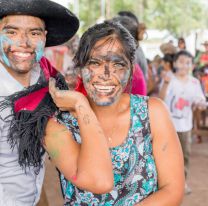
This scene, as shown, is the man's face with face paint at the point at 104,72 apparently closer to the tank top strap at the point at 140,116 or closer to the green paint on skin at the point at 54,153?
the tank top strap at the point at 140,116

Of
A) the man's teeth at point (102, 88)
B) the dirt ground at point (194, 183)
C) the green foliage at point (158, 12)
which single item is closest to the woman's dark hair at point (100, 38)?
the man's teeth at point (102, 88)

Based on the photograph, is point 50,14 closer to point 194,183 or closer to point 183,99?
point 183,99

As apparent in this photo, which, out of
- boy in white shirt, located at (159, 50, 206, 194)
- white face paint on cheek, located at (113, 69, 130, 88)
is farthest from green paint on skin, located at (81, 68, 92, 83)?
boy in white shirt, located at (159, 50, 206, 194)

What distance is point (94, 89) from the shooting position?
1.89 meters

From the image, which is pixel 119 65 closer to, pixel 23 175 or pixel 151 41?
pixel 23 175

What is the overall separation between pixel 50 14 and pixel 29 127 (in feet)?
1.89

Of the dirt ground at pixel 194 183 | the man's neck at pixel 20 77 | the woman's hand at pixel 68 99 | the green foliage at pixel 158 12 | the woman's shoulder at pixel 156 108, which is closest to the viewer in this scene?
Result: the woman's hand at pixel 68 99

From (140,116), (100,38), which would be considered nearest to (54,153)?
(140,116)

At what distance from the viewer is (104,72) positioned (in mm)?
1899

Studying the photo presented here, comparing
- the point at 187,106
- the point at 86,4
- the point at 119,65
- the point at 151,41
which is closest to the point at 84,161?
the point at 119,65

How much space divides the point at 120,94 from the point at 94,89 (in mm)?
128

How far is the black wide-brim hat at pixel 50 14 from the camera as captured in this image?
76.6 inches

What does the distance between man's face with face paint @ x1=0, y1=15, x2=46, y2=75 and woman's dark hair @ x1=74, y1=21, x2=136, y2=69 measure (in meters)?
0.23

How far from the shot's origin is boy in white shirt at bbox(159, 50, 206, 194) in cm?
454
